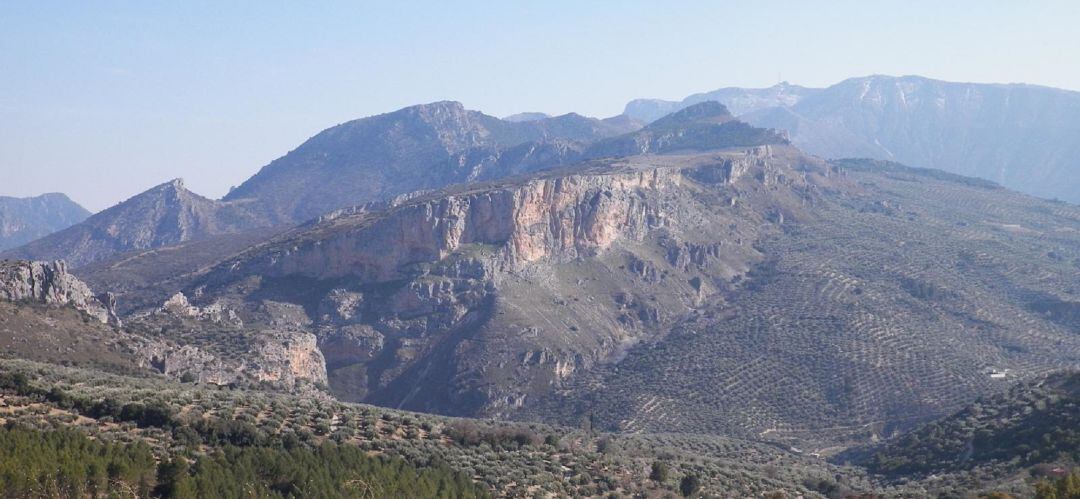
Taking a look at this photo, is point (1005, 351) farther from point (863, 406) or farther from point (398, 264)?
point (398, 264)

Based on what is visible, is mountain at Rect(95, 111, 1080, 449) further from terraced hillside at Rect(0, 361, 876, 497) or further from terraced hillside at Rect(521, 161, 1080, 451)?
terraced hillside at Rect(0, 361, 876, 497)

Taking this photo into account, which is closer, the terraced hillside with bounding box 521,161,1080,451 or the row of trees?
the row of trees

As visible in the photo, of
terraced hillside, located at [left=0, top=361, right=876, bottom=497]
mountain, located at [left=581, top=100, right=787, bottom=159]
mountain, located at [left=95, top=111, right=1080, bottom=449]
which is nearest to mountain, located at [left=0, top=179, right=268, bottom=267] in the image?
mountain, located at [left=95, top=111, right=1080, bottom=449]

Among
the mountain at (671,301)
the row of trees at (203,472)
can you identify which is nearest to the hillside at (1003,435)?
the mountain at (671,301)

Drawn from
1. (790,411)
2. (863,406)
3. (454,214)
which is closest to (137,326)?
(454,214)

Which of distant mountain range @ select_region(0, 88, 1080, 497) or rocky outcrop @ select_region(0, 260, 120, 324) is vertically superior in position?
rocky outcrop @ select_region(0, 260, 120, 324)

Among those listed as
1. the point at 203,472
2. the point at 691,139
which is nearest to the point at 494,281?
the point at 691,139

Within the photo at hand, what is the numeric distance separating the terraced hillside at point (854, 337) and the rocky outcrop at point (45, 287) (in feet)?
125

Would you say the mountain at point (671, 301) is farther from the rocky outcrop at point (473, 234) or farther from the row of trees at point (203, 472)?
the row of trees at point (203, 472)

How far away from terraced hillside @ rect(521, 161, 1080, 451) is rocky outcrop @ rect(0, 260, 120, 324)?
1496 inches

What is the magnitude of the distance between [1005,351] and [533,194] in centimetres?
5166

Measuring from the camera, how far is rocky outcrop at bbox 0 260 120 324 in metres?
71.5

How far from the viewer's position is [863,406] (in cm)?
8531

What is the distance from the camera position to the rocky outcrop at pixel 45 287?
235 ft
